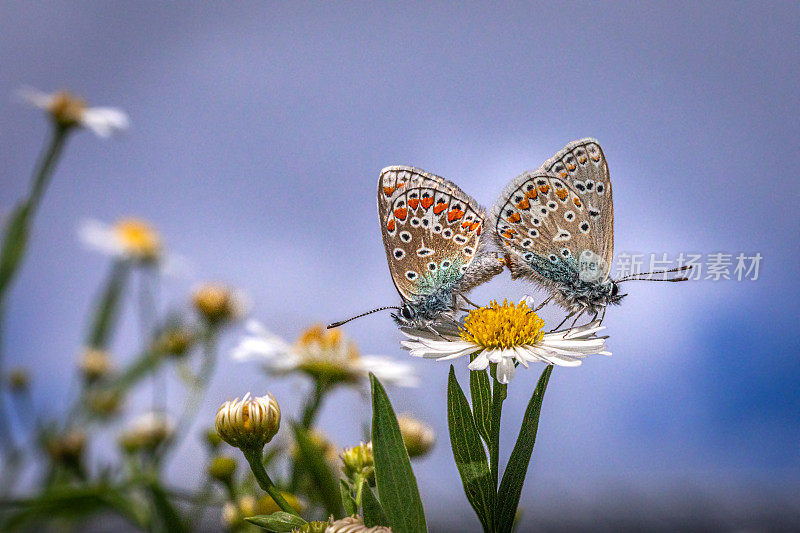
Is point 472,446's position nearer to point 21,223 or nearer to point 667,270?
point 667,270

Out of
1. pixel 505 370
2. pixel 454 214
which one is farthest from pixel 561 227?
pixel 505 370

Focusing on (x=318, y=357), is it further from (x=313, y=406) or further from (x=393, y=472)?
(x=393, y=472)

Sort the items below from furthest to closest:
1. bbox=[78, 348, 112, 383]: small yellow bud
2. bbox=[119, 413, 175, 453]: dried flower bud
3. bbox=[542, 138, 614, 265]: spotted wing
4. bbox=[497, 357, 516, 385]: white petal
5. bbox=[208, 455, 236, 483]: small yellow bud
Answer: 1. bbox=[78, 348, 112, 383]: small yellow bud
2. bbox=[119, 413, 175, 453]: dried flower bud
3. bbox=[208, 455, 236, 483]: small yellow bud
4. bbox=[542, 138, 614, 265]: spotted wing
5. bbox=[497, 357, 516, 385]: white petal

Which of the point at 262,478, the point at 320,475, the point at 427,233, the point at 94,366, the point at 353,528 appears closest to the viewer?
the point at 353,528

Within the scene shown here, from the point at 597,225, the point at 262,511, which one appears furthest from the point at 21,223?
the point at 597,225

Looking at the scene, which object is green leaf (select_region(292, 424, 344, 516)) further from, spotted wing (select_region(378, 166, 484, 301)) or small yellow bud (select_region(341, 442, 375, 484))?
spotted wing (select_region(378, 166, 484, 301))

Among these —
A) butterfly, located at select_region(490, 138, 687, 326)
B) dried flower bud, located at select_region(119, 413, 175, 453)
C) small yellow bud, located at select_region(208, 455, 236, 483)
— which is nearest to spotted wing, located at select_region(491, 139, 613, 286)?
butterfly, located at select_region(490, 138, 687, 326)

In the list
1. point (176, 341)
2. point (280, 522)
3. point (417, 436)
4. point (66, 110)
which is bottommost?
point (280, 522)
